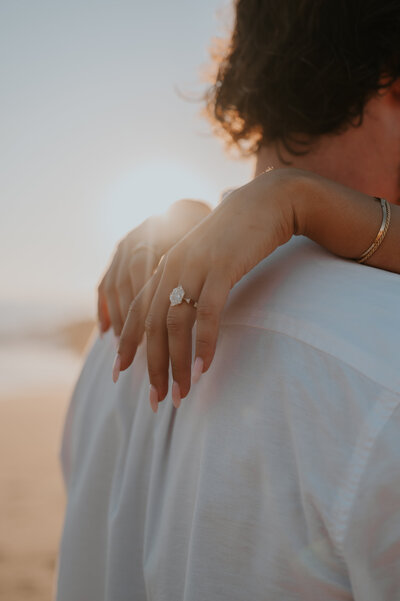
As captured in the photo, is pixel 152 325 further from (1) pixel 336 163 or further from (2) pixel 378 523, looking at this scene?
(1) pixel 336 163

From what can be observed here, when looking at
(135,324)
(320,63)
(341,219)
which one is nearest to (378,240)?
(341,219)

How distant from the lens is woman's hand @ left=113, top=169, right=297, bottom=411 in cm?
75

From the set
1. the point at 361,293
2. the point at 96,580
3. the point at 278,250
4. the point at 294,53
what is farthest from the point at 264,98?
the point at 96,580

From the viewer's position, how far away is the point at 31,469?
607cm

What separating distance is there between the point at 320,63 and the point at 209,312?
89 centimetres

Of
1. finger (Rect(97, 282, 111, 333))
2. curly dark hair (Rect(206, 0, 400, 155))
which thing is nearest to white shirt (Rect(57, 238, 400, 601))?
finger (Rect(97, 282, 111, 333))

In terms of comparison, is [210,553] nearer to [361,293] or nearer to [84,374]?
[361,293]

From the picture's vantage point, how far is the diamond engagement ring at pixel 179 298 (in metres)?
0.77

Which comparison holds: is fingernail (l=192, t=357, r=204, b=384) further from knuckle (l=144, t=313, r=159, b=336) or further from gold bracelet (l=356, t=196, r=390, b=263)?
gold bracelet (l=356, t=196, r=390, b=263)

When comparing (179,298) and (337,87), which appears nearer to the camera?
(179,298)

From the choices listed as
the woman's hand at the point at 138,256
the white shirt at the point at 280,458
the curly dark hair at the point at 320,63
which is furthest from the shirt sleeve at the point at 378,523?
the curly dark hair at the point at 320,63

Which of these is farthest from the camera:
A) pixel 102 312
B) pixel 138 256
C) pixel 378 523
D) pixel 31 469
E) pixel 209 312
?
pixel 31 469

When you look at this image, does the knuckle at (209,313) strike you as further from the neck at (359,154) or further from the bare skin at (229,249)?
the neck at (359,154)

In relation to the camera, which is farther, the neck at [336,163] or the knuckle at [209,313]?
the neck at [336,163]
